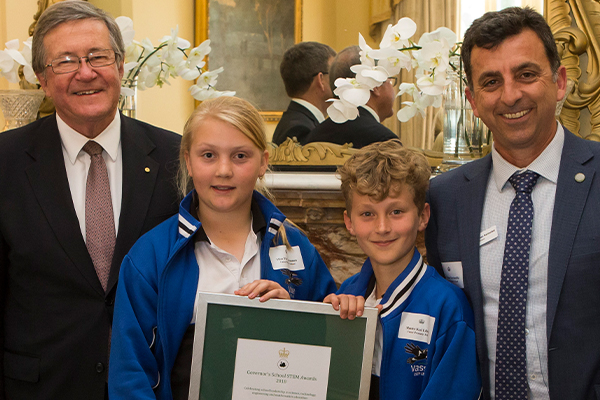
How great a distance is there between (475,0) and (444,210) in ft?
5.04

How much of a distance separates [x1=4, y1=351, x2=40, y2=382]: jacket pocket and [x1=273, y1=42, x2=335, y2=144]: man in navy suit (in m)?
1.58

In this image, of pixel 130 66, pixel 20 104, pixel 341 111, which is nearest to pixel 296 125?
pixel 341 111

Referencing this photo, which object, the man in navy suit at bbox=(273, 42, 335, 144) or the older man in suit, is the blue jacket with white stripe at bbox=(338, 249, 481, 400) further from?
the man in navy suit at bbox=(273, 42, 335, 144)

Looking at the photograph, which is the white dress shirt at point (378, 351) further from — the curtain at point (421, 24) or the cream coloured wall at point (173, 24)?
the cream coloured wall at point (173, 24)

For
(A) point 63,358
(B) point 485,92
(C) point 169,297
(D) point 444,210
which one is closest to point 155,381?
(C) point 169,297

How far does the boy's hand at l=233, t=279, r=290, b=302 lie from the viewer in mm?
1557

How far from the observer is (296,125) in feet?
9.60

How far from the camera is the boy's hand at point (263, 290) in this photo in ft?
5.11

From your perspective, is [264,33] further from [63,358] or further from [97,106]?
[63,358]

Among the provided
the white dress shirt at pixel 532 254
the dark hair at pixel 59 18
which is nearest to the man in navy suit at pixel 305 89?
the dark hair at pixel 59 18

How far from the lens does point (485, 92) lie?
1.65 metres

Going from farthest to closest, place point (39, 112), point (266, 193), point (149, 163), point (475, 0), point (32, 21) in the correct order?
point (32, 21) → point (39, 112) → point (475, 0) → point (266, 193) → point (149, 163)

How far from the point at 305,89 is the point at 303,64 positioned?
0.48 feet

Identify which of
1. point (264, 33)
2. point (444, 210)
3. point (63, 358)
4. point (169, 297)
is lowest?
point (63, 358)
